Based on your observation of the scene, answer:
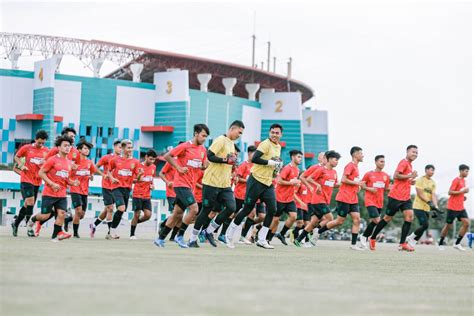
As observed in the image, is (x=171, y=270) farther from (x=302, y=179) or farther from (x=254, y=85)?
(x=254, y=85)

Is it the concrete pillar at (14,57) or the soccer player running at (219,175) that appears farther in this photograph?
the concrete pillar at (14,57)

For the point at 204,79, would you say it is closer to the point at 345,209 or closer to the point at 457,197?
the point at 457,197

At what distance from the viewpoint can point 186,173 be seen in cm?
1547

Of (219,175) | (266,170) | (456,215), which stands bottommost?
(456,215)

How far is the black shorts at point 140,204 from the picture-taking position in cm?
2117

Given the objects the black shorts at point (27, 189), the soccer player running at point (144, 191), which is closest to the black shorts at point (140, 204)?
the soccer player running at point (144, 191)

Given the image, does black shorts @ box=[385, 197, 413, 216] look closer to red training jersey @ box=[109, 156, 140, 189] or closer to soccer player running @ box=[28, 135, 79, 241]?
red training jersey @ box=[109, 156, 140, 189]

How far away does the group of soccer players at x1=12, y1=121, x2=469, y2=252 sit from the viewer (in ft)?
52.3

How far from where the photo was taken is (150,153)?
21.2 m

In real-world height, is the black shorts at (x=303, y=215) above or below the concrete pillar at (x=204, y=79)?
below

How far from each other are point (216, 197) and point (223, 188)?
7.7 inches

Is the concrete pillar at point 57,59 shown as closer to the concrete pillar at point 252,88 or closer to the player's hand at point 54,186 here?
the concrete pillar at point 252,88

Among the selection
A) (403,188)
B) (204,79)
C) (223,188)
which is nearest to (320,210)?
(403,188)

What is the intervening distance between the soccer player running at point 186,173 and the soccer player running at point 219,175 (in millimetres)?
206
